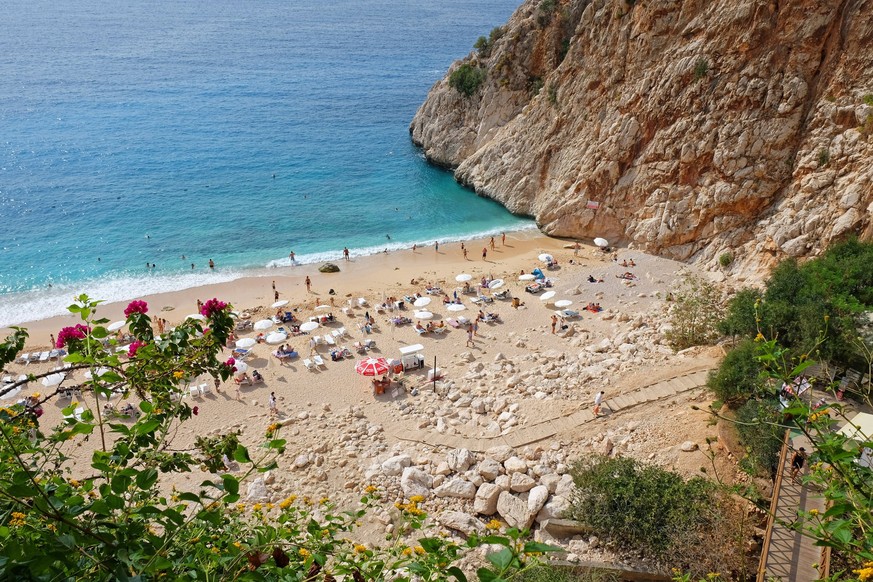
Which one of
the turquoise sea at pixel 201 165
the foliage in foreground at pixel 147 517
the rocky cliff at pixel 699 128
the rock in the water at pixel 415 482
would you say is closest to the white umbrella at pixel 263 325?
the turquoise sea at pixel 201 165

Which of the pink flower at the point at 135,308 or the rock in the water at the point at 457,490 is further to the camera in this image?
the rock in the water at the point at 457,490

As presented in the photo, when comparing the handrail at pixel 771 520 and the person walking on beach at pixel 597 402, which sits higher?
the handrail at pixel 771 520

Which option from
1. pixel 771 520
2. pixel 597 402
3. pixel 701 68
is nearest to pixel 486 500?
pixel 597 402

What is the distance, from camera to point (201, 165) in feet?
155

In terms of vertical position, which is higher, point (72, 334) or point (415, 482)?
point (72, 334)

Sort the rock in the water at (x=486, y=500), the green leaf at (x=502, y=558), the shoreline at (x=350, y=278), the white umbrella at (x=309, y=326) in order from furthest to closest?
the shoreline at (x=350, y=278)
the white umbrella at (x=309, y=326)
the rock in the water at (x=486, y=500)
the green leaf at (x=502, y=558)

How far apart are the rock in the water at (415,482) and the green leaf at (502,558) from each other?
11.6 meters

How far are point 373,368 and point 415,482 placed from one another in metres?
6.67

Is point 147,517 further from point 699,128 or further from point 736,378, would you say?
point 699,128

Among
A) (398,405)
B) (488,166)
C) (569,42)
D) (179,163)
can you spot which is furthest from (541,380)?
(179,163)

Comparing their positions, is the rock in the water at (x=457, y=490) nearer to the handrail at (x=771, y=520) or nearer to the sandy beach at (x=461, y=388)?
the sandy beach at (x=461, y=388)

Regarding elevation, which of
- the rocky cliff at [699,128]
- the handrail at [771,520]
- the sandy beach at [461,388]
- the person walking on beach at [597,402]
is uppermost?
the rocky cliff at [699,128]

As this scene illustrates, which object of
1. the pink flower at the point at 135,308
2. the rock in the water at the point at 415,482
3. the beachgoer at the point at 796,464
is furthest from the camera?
the rock in the water at the point at 415,482

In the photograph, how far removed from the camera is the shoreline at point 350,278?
28250 millimetres
